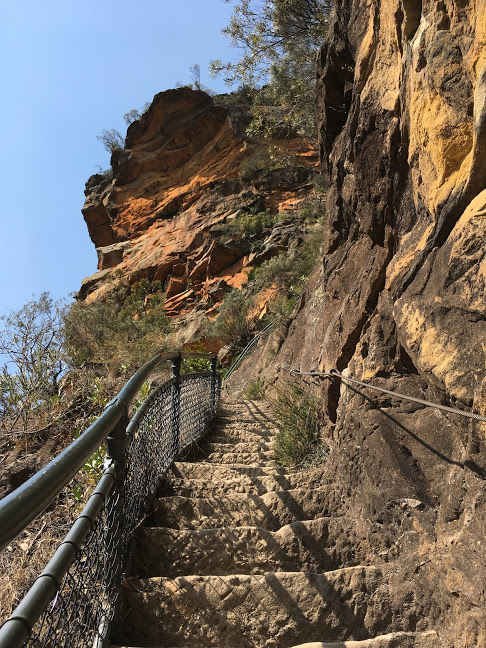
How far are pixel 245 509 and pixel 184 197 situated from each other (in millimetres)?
25215

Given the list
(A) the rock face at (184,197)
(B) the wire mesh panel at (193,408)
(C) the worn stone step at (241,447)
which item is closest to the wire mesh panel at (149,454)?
(B) the wire mesh panel at (193,408)

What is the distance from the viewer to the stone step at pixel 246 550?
9.51 feet

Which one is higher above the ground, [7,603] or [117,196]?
[117,196]

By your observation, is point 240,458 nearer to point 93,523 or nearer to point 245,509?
point 245,509

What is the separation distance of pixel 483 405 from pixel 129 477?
6.23 feet

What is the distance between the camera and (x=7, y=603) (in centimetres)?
302

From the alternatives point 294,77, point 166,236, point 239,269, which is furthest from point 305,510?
point 166,236

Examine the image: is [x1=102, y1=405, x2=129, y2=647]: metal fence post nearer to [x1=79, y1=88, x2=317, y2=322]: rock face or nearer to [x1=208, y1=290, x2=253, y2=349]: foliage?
[x1=208, y1=290, x2=253, y2=349]: foliage

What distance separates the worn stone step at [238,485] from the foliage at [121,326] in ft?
24.8

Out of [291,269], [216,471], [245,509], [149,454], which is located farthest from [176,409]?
[291,269]

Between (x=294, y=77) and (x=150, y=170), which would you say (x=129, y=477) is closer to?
(x=294, y=77)

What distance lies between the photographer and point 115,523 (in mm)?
2473

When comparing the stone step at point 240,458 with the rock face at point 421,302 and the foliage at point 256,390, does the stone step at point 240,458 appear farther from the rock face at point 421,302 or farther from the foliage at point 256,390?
the foliage at point 256,390

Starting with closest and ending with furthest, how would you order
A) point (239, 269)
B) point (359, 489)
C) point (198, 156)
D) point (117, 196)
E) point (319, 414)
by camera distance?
point (359, 489) < point (319, 414) < point (239, 269) < point (198, 156) < point (117, 196)
